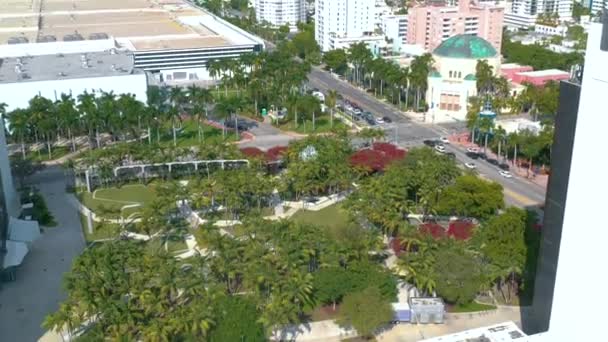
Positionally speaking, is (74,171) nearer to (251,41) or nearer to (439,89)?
(439,89)

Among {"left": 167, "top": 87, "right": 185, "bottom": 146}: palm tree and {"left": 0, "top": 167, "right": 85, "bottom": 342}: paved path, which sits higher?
{"left": 167, "top": 87, "right": 185, "bottom": 146}: palm tree

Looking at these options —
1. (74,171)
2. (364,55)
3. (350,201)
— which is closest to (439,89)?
(364,55)

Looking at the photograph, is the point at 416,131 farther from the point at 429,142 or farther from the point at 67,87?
the point at 67,87

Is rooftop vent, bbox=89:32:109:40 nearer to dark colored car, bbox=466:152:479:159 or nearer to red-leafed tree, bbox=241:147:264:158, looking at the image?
red-leafed tree, bbox=241:147:264:158

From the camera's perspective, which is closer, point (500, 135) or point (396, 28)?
point (500, 135)

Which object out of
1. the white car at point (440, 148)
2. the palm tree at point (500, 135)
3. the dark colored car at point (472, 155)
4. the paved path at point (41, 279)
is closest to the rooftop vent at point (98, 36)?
the paved path at point (41, 279)

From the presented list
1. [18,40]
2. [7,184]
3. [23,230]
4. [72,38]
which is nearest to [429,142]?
[23,230]

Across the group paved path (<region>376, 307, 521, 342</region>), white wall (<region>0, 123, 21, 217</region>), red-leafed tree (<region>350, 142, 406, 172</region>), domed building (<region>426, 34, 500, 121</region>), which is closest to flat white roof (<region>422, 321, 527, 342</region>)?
paved path (<region>376, 307, 521, 342</region>)

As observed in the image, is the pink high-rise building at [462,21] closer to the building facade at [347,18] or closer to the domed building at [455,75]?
the building facade at [347,18]
